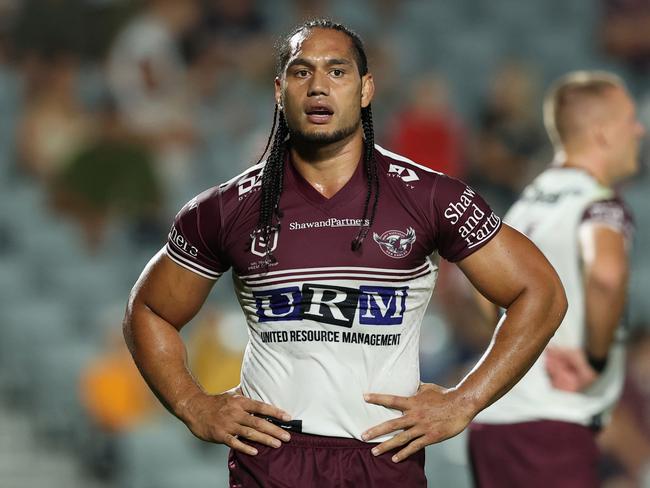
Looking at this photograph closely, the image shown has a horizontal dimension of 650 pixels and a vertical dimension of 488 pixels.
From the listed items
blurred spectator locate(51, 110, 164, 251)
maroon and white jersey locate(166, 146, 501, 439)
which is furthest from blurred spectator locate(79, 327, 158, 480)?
maroon and white jersey locate(166, 146, 501, 439)

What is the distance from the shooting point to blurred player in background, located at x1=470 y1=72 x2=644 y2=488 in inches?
183

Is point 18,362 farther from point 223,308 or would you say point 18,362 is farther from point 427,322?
point 427,322

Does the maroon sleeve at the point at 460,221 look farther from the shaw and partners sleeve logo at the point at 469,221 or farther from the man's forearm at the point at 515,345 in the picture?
the man's forearm at the point at 515,345

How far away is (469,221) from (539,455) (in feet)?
5.24

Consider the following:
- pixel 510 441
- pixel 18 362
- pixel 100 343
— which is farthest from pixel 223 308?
pixel 510 441

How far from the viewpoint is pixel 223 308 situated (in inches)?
302

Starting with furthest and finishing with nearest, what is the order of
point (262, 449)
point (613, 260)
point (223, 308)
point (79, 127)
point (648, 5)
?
point (648, 5), point (79, 127), point (223, 308), point (613, 260), point (262, 449)

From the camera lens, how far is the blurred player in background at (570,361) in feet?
15.2

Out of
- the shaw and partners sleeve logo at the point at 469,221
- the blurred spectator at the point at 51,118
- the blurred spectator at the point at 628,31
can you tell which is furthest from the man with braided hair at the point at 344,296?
the blurred spectator at the point at 628,31

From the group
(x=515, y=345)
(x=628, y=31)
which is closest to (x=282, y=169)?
(x=515, y=345)

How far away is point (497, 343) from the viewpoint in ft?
11.6

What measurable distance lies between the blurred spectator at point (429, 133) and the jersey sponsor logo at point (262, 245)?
17.6 feet

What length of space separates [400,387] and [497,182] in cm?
544

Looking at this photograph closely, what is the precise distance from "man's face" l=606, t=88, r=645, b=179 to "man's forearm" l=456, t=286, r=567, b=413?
5.21ft
